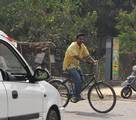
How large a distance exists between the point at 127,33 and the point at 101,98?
44.5 feet

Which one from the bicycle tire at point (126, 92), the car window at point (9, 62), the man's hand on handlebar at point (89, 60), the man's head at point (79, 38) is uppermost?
the man's head at point (79, 38)

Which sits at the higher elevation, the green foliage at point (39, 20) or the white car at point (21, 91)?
the green foliage at point (39, 20)

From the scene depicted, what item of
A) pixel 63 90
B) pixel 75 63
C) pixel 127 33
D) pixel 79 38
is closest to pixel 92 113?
pixel 63 90

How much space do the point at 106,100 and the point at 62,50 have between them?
1177 centimetres

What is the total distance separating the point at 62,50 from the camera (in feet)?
83.1

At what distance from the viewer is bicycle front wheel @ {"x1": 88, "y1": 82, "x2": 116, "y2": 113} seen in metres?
13.5

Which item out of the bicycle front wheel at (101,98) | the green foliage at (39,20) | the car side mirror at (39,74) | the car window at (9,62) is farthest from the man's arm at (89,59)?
the green foliage at (39,20)

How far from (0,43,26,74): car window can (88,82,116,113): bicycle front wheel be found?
5565 mm

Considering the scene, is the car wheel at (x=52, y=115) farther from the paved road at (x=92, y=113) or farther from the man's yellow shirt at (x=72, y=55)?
the man's yellow shirt at (x=72, y=55)

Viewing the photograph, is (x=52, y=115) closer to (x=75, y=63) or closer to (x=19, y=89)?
(x=19, y=89)

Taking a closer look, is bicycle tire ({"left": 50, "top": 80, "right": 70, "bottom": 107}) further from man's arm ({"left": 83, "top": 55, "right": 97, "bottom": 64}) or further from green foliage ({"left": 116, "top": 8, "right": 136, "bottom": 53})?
green foliage ({"left": 116, "top": 8, "right": 136, "bottom": 53})

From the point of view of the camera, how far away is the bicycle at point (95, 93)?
533 inches

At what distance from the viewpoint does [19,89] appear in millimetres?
7633

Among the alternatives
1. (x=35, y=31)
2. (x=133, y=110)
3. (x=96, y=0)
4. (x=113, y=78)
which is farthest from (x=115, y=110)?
(x=96, y=0)
